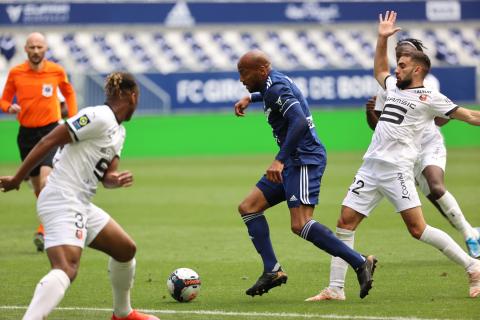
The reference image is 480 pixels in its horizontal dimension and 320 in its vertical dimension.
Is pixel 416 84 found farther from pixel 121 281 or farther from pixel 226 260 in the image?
pixel 226 260

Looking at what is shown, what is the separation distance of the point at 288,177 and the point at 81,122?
2.56 meters

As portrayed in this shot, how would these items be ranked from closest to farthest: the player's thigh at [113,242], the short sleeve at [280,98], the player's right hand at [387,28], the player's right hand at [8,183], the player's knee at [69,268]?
the player's knee at [69,268]
the player's right hand at [8,183]
the player's thigh at [113,242]
the short sleeve at [280,98]
the player's right hand at [387,28]

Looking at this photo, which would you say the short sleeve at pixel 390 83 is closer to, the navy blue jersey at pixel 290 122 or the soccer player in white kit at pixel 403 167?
the soccer player in white kit at pixel 403 167

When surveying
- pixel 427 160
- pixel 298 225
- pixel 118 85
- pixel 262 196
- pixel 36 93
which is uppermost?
pixel 118 85

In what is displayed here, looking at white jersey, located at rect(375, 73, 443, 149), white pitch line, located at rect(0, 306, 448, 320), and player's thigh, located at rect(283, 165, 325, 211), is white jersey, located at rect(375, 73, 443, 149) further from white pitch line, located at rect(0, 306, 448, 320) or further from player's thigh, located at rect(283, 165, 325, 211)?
white pitch line, located at rect(0, 306, 448, 320)

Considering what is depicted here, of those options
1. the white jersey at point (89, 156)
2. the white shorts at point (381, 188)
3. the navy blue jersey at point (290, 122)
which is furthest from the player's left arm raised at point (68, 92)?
the white jersey at point (89, 156)

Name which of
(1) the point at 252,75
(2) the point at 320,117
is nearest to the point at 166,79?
(2) the point at 320,117

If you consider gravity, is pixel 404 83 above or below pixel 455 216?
above

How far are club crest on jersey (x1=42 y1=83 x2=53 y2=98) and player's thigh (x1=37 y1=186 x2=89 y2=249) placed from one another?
6.42 m

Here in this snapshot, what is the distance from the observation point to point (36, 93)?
43.3 ft

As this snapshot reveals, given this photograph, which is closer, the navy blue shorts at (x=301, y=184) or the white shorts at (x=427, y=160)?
the navy blue shorts at (x=301, y=184)

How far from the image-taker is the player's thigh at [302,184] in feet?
28.6

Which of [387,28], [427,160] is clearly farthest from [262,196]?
[427,160]

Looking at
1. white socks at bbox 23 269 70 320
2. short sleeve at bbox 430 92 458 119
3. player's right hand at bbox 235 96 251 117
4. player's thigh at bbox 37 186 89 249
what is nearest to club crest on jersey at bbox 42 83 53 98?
player's right hand at bbox 235 96 251 117
